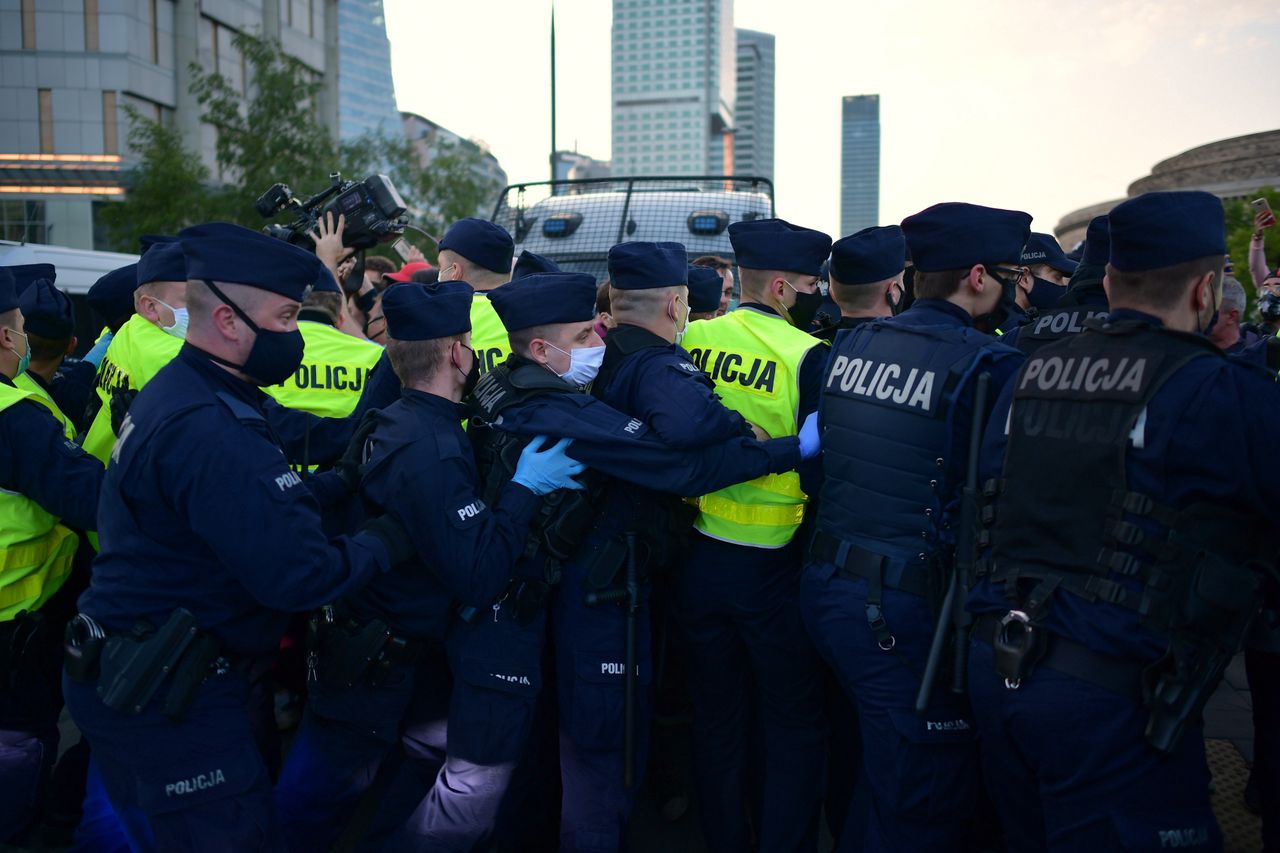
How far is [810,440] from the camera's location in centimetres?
322

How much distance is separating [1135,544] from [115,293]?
14.6 feet

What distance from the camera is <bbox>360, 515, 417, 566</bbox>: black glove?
285 cm

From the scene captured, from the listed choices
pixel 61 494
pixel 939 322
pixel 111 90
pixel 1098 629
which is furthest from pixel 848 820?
pixel 111 90

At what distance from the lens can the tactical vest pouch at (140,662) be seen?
2.47 metres

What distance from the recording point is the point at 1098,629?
222cm

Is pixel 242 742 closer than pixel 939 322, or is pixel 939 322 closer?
pixel 242 742

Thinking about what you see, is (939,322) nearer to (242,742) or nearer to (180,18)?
(242,742)

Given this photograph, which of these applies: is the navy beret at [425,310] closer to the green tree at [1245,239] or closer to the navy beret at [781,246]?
the navy beret at [781,246]

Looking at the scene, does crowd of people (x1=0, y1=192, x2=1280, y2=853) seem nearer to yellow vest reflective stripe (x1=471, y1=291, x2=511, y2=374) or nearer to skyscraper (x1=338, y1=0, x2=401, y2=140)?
yellow vest reflective stripe (x1=471, y1=291, x2=511, y2=374)

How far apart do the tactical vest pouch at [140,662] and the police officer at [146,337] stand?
1538 mm

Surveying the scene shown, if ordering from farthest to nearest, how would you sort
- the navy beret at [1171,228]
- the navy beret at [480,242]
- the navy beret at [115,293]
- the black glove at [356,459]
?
the navy beret at [115,293] → the navy beret at [480,242] → the black glove at [356,459] → the navy beret at [1171,228]

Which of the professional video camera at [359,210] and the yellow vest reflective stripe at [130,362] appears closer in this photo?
the yellow vest reflective stripe at [130,362]

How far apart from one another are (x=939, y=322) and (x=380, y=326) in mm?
3655

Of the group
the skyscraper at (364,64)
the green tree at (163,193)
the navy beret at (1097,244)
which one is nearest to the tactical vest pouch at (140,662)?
the navy beret at (1097,244)
